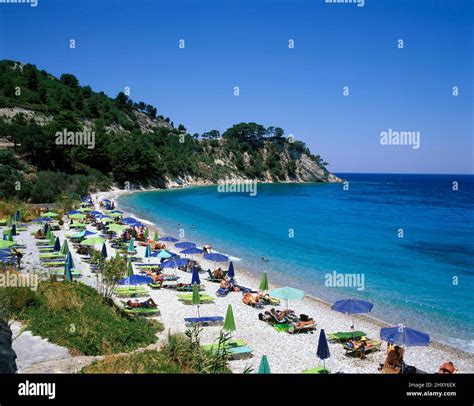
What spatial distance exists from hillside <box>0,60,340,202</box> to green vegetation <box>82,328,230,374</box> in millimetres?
37343

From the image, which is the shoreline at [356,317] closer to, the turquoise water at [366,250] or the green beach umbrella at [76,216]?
the turquoise water at [366,250]

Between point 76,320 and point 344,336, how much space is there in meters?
9.55

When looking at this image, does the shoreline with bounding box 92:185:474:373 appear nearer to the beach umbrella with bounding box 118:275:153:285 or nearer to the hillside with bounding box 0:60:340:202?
the beach umbrella with bounding box 118:275:153:285

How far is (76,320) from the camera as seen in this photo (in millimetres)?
12234

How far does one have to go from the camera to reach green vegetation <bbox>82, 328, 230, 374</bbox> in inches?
356

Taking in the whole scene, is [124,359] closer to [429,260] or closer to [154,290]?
[154,290]

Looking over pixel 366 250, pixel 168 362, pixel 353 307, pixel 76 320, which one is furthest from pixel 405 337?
pixel 366 250

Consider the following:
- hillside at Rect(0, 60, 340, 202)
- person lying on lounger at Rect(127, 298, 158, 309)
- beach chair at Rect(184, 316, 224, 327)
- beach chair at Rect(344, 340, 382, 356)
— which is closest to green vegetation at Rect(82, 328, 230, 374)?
beach chair at Rect(184, 316, 224, 327)

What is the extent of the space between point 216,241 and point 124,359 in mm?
29220

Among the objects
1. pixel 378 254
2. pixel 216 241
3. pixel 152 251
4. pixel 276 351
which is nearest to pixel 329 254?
pixel 378 254

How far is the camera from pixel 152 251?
29.2 metres

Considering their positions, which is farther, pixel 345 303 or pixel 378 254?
pixel 378 254

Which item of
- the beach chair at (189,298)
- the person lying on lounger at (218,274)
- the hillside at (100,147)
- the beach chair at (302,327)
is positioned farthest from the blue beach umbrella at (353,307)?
the hillside at (100,147)

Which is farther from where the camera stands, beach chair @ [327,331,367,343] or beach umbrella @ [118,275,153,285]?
beach umbrella @ [118,275,153,285]
